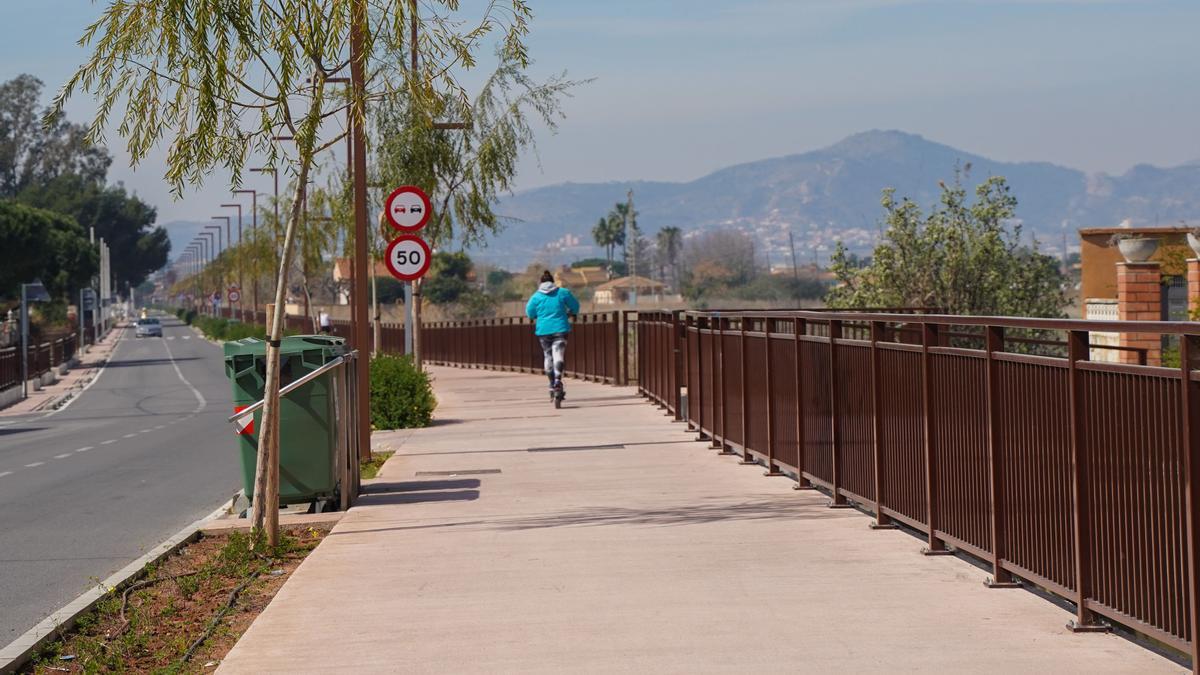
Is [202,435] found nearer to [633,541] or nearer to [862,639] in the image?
[633,541]

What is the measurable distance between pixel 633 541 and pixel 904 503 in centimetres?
157

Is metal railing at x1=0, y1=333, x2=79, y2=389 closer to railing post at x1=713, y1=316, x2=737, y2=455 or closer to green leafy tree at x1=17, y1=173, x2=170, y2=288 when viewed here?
railing post at x1=713, y1=316, x2=737, y2=455

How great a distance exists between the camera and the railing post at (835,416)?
9.60m

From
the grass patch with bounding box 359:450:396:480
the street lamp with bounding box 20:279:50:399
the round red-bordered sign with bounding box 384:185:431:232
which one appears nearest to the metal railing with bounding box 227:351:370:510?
the grass patch with bounding box 359:450:396:480

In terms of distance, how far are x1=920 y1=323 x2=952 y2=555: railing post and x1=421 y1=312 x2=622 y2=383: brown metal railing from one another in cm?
1733

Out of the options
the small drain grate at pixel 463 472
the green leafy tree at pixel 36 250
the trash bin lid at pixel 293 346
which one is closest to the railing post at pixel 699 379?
the small drain grate at pixel 463 472

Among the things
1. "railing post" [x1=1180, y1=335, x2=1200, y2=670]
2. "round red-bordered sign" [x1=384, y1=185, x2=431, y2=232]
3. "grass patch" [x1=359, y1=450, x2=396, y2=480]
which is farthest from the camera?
"round red-bordered sign" [x1=384, y1=185, x2=431, y2=232]

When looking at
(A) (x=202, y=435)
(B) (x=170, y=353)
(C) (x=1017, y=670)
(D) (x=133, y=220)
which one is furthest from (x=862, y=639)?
(D) (x=133, y=220)

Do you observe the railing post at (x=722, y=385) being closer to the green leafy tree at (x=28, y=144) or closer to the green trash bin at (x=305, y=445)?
the green trash bin at (x=305, y=445)

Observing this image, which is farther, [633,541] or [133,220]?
[133,220]

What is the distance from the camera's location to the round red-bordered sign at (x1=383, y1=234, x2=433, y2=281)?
1662 centimetres

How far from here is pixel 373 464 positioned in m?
14.0

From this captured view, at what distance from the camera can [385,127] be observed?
84.2 feet

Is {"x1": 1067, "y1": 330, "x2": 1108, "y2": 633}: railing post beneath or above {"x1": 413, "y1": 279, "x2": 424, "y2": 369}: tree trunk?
beneath
